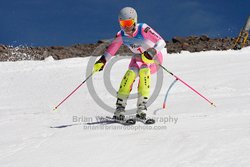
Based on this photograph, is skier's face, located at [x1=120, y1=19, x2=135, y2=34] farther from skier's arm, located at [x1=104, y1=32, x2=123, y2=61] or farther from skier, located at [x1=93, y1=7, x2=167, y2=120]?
skier's arm, located at [x1=104, y1=32, x2=123, y2=61]

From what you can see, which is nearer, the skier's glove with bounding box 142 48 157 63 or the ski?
the ski

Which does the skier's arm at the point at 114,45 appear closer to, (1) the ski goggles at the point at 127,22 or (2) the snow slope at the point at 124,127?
(1) the ski goggles at the point at 127,22

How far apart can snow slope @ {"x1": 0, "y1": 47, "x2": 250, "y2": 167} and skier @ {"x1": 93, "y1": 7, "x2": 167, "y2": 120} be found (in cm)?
43

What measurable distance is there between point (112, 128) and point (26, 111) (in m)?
3.06

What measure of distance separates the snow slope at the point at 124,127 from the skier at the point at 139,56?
0.43 meters

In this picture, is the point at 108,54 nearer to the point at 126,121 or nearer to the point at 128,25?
the point at 128,25

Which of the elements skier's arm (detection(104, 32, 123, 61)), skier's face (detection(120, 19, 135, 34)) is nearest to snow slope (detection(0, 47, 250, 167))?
skier's arm (detection(104, 32, 123, 61))

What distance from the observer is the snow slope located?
13.3ft

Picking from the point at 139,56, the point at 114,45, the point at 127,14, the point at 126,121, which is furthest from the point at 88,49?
the point at 126,121

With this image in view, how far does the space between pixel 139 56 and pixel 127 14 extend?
0.68 m

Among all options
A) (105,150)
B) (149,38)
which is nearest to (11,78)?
(149,38)

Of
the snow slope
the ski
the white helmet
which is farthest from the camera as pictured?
the white helmet

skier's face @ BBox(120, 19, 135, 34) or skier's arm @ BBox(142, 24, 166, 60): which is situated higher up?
skier's face @ BBox(120, 19, 135, 34)

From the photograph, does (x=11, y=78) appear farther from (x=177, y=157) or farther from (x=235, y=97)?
(x=177, y=157)
